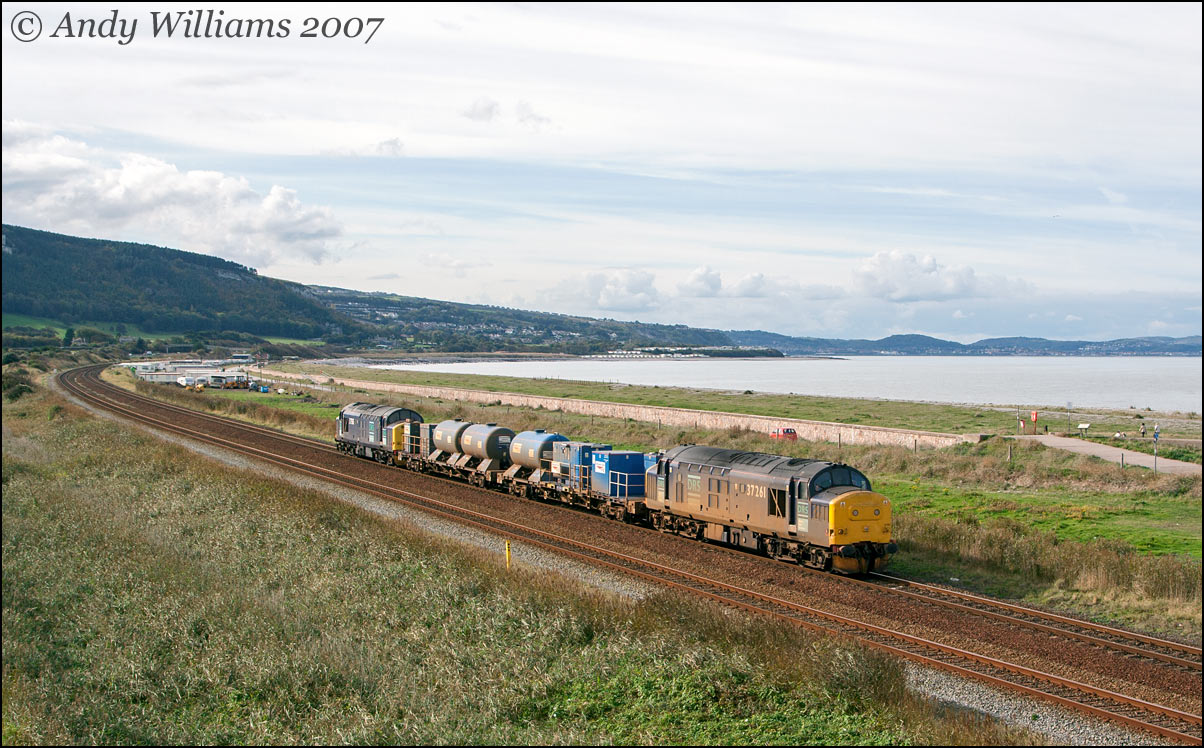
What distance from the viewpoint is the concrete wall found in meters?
55.8

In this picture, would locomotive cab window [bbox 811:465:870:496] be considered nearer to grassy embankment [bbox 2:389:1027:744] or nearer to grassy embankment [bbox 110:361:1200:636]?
grassy embankment [bbox 110:361:1200:636]

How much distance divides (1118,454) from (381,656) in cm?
4330

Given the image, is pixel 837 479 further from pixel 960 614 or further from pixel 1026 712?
pixel 1026 712

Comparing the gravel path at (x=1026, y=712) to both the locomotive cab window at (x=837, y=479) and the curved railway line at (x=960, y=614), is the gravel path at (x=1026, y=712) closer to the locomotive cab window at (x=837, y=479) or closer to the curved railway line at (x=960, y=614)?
the curved railway line at (x=960, y=614)

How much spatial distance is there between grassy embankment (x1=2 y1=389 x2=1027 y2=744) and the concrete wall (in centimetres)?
3754

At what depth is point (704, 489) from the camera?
29.2 meters

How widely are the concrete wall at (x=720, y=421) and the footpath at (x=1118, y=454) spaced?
491cm

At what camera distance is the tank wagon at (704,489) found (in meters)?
24.6

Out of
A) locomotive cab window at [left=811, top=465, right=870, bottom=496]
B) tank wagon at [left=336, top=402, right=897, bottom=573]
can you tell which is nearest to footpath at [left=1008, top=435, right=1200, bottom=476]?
locomotive cab window at [left=811, top=465, right=870, bottom=496]

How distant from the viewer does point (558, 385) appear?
14088 cm

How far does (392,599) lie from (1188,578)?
784 inches

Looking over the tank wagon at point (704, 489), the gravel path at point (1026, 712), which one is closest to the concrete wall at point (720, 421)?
the tank wagon at point (704, 489)

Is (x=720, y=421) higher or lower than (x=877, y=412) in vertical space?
higher

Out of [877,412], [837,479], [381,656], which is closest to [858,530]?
[837,479]
